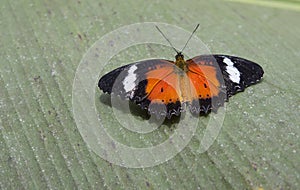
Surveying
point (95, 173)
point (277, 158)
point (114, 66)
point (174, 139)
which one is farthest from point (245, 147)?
point (114, 66)

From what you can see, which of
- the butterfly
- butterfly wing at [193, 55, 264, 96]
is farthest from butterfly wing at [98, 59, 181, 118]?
butterfly wing at [193, 55, 264, 96]

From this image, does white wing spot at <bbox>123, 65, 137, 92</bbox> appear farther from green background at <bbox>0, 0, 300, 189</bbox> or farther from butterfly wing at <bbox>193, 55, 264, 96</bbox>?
butterfly wing at <bbox>193, 55, 264, 96</bbox>

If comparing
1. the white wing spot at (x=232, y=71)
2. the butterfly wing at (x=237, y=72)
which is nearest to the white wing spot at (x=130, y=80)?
the butterfly wing at (x=237, y=72)

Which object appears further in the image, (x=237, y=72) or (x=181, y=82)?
(x=237, y=72)

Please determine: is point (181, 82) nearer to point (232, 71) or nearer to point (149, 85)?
point (149, 85)

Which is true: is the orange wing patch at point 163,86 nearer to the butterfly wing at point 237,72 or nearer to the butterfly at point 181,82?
the butterfly at point 181,82

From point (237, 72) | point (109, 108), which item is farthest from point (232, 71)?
point (109, 108)
